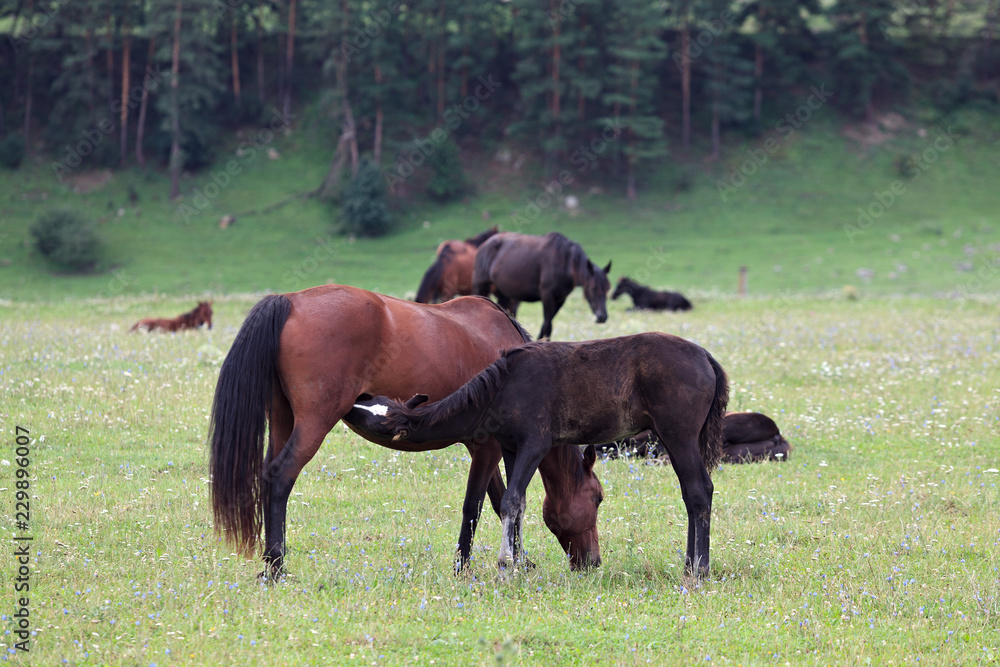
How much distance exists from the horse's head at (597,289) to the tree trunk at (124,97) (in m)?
47.8

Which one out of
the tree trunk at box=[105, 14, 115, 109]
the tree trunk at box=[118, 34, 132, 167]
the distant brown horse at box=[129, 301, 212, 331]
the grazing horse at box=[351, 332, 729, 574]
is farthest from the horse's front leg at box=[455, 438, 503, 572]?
the tree trunk at box=[105, 14, 115, 109]

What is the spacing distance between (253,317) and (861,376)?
10886 millimetres

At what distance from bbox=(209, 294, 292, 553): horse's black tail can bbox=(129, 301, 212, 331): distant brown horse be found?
45.1ft

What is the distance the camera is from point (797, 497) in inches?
332

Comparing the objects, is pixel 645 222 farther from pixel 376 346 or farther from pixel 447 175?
pixel 376 346

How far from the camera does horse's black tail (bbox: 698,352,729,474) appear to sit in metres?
6.61

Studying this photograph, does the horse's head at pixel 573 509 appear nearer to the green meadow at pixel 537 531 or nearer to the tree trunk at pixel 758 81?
the green meadow at pixel 537 531

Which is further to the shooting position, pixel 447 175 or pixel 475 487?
pixel 447 175

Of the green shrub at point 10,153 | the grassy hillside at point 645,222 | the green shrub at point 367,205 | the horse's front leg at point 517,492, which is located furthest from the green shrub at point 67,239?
the horse's front leg at point 517,492

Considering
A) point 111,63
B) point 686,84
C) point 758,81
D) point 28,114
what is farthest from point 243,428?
point 28,114

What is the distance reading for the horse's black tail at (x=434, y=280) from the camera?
65.2ft

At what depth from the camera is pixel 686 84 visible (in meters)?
59.0

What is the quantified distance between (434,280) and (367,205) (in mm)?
31782

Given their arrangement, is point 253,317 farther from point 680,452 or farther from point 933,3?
point 933,3
